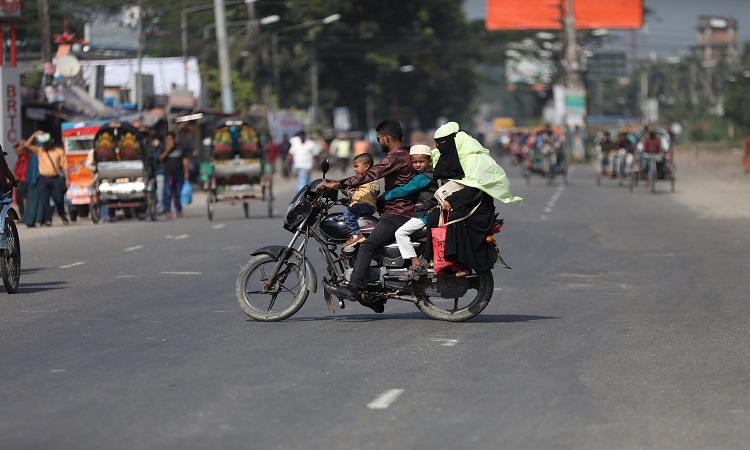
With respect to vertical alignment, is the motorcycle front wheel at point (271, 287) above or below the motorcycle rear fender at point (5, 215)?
below

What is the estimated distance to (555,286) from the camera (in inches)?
609

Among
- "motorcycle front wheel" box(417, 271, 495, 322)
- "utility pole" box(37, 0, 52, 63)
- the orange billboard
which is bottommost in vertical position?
"motorcycle front wheel" box(417, 271, 495, 322)

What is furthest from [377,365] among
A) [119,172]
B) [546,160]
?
[546,160]

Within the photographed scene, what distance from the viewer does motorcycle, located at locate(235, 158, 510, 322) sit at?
37.2 ft

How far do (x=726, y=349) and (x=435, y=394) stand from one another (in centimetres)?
308

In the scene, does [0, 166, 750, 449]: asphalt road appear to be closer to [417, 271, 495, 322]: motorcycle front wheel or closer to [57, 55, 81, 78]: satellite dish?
[417, 271, 495, 322]: motorcycle front wheel

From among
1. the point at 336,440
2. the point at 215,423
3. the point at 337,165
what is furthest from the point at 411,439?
the point at 337,165

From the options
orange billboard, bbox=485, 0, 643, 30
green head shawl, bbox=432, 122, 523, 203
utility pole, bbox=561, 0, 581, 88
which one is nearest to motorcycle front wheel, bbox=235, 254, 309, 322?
green head shawl, bbox=432, 122, 523, 203

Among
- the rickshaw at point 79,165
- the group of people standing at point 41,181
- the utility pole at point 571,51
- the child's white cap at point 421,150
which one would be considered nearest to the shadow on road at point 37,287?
the child's white cap at point 421,150

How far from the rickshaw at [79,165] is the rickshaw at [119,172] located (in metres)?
0.30

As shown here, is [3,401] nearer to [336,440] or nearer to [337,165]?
[336,440]

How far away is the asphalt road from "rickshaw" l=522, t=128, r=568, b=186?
27861 mm

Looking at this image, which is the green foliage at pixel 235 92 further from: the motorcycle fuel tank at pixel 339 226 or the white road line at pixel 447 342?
the white road line at pixel 447 342

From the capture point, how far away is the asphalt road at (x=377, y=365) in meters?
7.13
